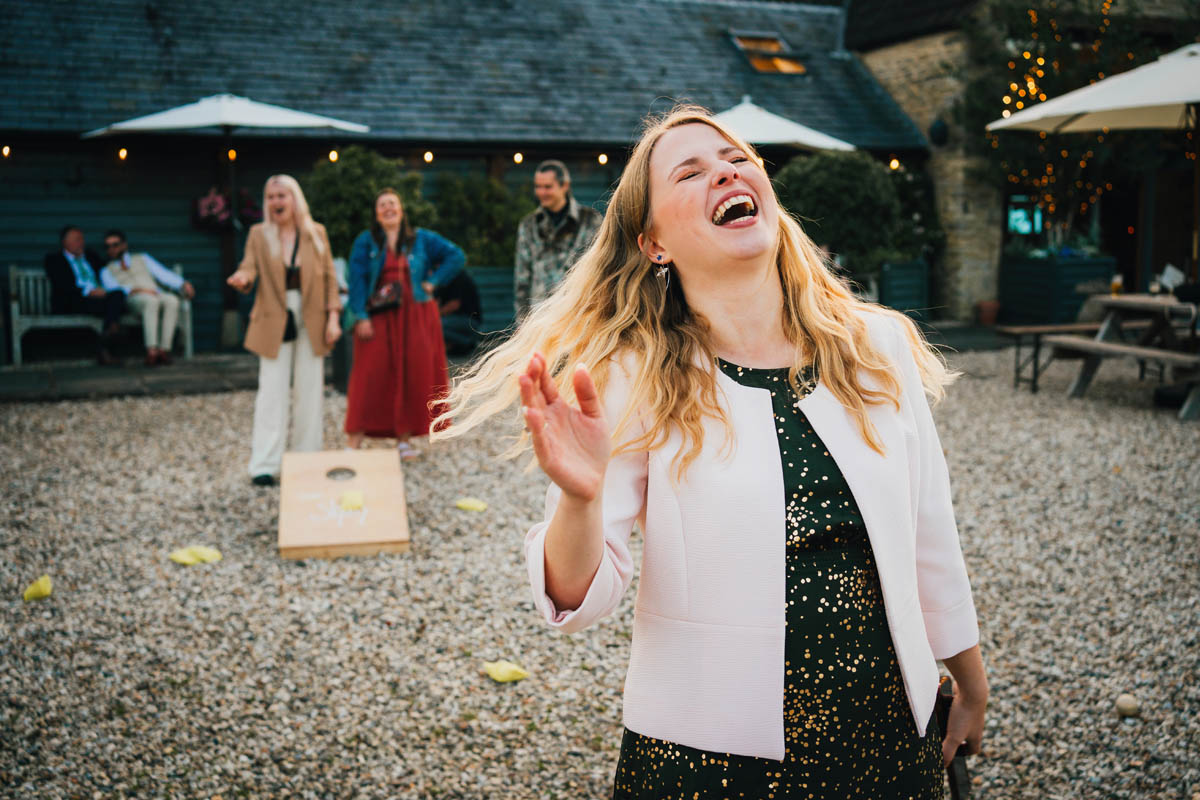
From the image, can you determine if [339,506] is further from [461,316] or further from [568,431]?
[461,316]

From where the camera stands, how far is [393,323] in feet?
23.1

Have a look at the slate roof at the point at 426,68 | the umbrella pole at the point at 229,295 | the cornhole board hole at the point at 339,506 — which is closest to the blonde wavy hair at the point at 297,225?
the cornhole board hole at the point at 339,506

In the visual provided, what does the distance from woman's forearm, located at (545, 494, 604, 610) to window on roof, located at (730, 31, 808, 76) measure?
16310 mm

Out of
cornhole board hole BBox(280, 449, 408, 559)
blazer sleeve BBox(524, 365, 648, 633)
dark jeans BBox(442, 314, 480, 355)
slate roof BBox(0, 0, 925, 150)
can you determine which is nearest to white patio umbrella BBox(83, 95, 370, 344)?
slate roof BBox(0, 0, 925, 150)

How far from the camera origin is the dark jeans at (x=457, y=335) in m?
11.8

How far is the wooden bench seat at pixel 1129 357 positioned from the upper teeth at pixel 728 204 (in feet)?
26.4

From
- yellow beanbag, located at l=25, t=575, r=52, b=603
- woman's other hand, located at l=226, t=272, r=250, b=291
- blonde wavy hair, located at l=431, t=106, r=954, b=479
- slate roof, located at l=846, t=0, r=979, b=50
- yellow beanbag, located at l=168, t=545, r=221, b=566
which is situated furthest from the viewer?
slate roof, located at l=846, t=0, r=979, b=50

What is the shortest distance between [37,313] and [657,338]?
12735 mm

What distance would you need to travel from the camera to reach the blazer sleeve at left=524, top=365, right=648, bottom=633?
4.88 feet

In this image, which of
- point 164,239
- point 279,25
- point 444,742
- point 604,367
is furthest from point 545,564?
point 279,25

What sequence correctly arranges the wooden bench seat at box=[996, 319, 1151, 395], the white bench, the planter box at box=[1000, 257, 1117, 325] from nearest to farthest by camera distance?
the wooden bench seat at box=[996, 319, 1151, 395] < the white bench < the planter box at box=[1000, 257, 1117, 325]

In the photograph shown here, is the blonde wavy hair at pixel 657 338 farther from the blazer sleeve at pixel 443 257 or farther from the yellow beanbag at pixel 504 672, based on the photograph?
the blazer sleeve at pixel 443 257

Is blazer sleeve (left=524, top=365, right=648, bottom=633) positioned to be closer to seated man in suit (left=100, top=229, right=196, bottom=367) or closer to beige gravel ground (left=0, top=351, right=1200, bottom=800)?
beige gravel ground (left=0, top=351, right=1200, bottom=800)

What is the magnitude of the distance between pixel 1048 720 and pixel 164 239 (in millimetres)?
12570
